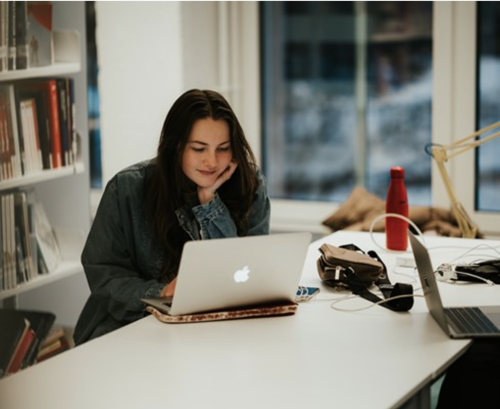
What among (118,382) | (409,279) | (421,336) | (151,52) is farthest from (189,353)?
(151,52)

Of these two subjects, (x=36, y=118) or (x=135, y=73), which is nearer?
(x=36, y=118)

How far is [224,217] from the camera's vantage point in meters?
2.36

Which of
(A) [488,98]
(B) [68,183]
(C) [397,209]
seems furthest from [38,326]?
(A) [488,98]

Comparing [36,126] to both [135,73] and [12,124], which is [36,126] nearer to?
[12,124]

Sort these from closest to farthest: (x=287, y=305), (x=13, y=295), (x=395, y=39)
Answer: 1. (x=287, y=305)
2. (x=13, y=295)
3. (x=395, y=39)

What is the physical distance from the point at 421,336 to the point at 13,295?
1.79m

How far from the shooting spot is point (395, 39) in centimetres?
389

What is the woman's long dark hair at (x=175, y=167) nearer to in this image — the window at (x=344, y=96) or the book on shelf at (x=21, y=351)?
the book on shelf at (x=21, y=351)

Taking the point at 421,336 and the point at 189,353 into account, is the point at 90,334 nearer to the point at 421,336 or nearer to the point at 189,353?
the point at 189,353

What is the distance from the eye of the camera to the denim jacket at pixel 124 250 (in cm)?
212

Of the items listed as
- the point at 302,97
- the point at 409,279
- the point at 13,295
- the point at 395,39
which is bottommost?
the point at 13,295

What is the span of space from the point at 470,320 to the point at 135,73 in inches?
95.7

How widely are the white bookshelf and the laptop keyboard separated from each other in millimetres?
1642

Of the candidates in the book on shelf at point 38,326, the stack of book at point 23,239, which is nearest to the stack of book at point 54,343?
the book on shelf at point 38,326
